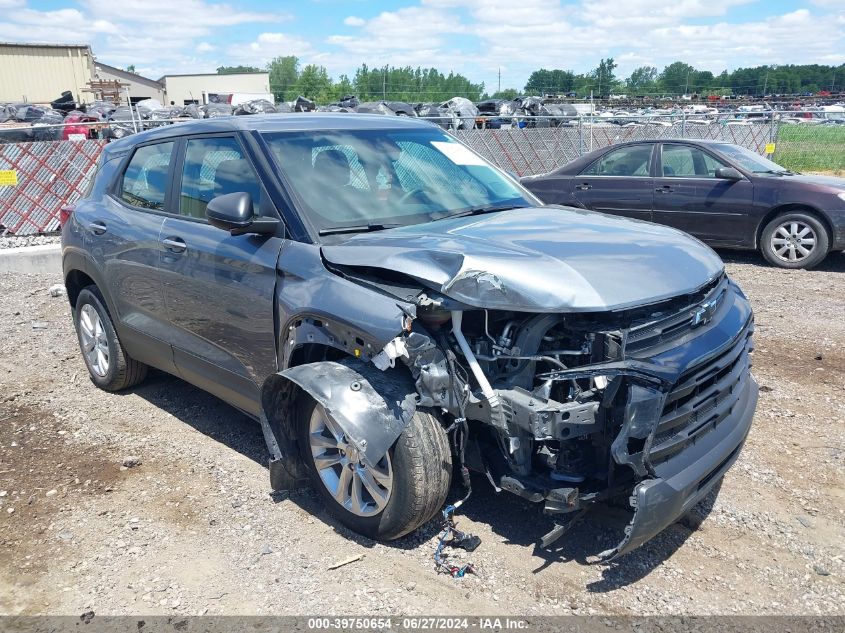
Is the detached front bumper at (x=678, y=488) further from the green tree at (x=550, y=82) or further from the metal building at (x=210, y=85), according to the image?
the metal building at (x=210, y=85)

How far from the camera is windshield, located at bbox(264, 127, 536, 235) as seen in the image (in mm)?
3617

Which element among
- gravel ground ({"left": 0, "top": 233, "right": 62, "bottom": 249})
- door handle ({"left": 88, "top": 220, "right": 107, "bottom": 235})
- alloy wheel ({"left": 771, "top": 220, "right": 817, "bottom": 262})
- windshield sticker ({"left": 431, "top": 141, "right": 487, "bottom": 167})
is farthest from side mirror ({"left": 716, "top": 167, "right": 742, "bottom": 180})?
Result: gravel ground ({"left": 0, "top": 233, "right": 62, "bottom": 249})

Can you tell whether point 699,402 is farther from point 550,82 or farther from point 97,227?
point 550,82

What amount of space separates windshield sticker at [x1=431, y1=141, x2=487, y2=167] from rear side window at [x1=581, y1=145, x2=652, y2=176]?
5902 millimetres

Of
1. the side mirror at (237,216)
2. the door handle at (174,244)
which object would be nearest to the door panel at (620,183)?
the door handle at (174,244)

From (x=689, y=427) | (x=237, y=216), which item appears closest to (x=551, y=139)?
(x=237, y=216)

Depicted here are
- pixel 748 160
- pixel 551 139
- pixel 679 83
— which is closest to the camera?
pixel 748 160

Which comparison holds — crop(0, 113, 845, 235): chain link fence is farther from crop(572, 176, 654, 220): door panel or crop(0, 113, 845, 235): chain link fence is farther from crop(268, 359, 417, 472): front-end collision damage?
crop(268, 359, 417, 472): front-end collision damage

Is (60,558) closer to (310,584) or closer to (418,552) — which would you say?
(310,584)

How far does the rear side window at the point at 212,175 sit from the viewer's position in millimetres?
3764

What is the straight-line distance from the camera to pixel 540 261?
2.92 meters

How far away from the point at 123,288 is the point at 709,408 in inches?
142

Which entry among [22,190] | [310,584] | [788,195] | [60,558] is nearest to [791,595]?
[310,584]

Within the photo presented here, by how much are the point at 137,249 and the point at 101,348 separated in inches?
49.0
